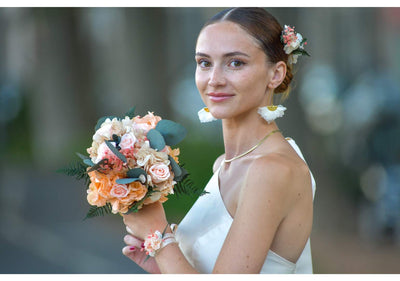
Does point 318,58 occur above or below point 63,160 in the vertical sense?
above

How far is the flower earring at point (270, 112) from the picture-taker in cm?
290

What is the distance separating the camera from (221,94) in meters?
2.82

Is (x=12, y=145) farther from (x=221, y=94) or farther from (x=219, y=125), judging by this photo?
(x=221, y=94)

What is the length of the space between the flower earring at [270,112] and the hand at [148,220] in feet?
2.24

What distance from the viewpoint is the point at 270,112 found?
9.55ft

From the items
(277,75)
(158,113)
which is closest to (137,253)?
(277,75)

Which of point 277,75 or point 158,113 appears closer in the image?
point 277,75

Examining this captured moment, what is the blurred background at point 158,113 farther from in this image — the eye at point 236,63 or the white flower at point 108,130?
the white flower at point 108,130

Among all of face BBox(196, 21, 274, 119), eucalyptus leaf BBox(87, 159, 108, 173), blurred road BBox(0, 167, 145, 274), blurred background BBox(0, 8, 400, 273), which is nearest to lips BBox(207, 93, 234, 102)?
face BBox(196, 21, 274, 119)

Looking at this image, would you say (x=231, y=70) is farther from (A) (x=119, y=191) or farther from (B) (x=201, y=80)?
(A) (x=119, y=191)

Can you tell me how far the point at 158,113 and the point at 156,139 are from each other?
1055cm

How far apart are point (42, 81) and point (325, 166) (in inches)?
356

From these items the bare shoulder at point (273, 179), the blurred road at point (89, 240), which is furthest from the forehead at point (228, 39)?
the blurred road at point (89, 240)

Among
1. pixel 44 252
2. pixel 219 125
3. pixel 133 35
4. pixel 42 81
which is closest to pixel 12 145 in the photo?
pixel 42 81
